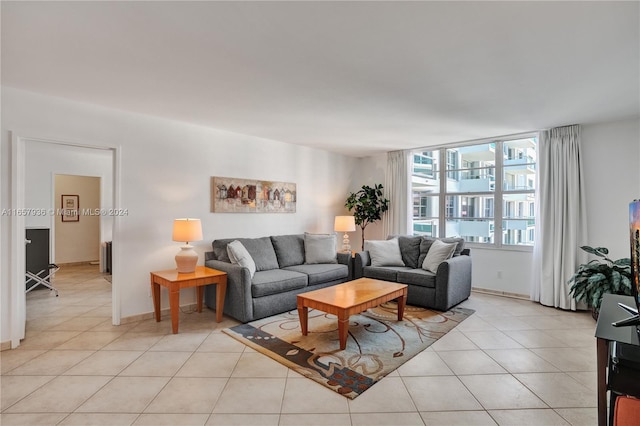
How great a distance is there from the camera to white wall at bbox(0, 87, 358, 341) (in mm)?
3133

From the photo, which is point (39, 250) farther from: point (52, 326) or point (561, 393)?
point (561, 393)

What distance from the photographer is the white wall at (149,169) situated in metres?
3.13

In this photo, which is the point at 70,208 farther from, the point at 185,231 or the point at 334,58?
the point at 334,58

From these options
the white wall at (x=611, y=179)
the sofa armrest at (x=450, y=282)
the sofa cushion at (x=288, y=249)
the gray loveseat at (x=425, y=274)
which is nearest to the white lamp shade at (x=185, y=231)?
the sofa cushion at (x=288, y=249)

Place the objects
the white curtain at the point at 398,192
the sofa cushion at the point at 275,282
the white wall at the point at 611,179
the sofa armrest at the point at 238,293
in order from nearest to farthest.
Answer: the sofa armrest at the point at 238,293, the sofa cushion at the point at 275,282, the white wall at the point at 611,179, the white curtain at the point at 398,192

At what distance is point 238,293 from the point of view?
12.2ft

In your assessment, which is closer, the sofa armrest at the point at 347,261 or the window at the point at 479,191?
Result: the window at the point at 479,191

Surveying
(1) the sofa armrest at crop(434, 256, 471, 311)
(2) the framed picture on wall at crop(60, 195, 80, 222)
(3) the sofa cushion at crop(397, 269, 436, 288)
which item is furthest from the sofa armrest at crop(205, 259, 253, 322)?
(2) the framed picture on wall at crop(60, 195, 80, 222)

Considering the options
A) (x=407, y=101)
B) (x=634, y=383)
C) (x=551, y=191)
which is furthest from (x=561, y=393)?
(x=551, y=191)

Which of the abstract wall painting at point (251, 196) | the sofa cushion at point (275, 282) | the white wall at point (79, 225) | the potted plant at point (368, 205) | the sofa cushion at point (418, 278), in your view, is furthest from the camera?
the white wall at point (79, 225)

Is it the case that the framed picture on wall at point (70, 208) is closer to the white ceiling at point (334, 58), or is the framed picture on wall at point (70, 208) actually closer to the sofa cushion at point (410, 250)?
the white ceiling at point (334, 58)

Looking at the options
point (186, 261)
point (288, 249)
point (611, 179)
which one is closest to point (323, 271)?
point (288, 249)

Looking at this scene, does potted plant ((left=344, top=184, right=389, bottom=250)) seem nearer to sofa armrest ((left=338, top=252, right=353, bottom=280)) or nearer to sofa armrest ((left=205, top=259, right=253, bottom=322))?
sofa armrest ((left=338, top=252, right=353, bottom=280))

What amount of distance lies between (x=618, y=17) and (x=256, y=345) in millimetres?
3500
